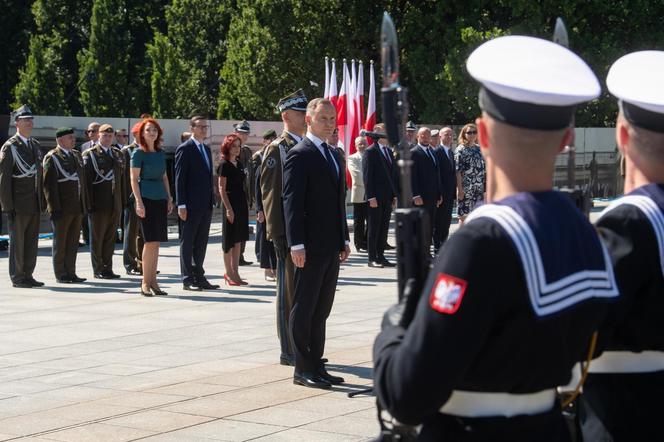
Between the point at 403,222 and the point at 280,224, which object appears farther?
the point at 280,224

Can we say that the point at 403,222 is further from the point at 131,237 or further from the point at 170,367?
the point at 131,237

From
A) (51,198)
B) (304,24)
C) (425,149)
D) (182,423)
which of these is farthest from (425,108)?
(182,423)

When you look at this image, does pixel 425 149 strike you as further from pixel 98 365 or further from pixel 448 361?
pixel 448 361

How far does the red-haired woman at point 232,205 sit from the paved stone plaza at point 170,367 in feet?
1.37

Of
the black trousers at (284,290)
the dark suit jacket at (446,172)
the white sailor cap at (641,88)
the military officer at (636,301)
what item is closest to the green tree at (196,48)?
the dark suit jacket at (446,172)

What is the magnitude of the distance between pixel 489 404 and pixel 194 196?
1109 cm

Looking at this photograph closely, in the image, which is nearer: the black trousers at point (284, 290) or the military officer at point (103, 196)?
the black trousers at point (284, 290)

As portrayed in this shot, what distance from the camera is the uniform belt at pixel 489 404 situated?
2730 millimetres

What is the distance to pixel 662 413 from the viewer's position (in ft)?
11.3

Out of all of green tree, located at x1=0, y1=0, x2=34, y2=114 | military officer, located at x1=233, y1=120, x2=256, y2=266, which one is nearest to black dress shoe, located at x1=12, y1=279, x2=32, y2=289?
military officer, located at x1=233, y1=120, x2=256, y2=266

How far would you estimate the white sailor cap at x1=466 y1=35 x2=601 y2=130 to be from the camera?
8.98 feet

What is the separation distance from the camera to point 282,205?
8.80 meters

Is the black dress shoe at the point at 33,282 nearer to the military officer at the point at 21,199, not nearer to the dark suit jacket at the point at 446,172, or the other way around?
the military officer at the point at 21,199

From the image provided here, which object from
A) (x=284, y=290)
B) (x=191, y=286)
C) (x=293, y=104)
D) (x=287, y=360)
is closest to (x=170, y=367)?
(x=287, y=360)
